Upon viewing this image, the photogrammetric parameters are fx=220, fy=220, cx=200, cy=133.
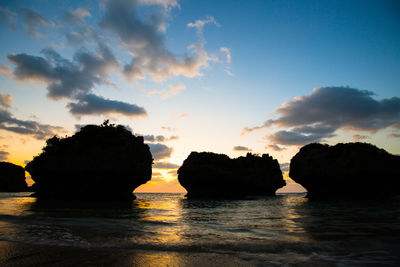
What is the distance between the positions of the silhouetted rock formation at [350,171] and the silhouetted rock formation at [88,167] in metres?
29.3

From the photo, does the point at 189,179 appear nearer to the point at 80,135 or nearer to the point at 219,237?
the point at 80,135

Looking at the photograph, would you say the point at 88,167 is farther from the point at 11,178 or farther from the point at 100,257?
the point at 11,178

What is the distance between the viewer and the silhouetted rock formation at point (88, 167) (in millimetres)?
29750

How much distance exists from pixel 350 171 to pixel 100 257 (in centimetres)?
4069

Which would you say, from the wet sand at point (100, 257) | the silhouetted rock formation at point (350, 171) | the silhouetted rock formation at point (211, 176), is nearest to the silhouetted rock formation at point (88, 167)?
the silhouetted rock formation at point (211, 176)

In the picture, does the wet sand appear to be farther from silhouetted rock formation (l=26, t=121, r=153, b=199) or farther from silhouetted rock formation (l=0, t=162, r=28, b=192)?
silhouetted rock formation (l=0, t=162, r=28, b=192)

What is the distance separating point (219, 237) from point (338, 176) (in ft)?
124

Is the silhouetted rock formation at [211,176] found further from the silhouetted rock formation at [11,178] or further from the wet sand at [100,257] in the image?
the silhouetted rock formation at [11,178]

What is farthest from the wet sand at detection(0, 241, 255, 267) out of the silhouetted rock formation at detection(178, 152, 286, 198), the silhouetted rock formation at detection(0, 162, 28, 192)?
the silhouetted rock formation at detection(0, 162, 28, 192)

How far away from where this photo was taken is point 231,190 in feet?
186

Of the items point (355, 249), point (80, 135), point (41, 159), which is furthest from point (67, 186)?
point (355, 249)

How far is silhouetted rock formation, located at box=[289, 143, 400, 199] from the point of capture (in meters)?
34.5

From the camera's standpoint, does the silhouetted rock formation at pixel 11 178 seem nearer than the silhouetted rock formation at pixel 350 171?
No

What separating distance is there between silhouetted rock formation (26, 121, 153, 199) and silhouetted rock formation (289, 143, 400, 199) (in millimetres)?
29314
